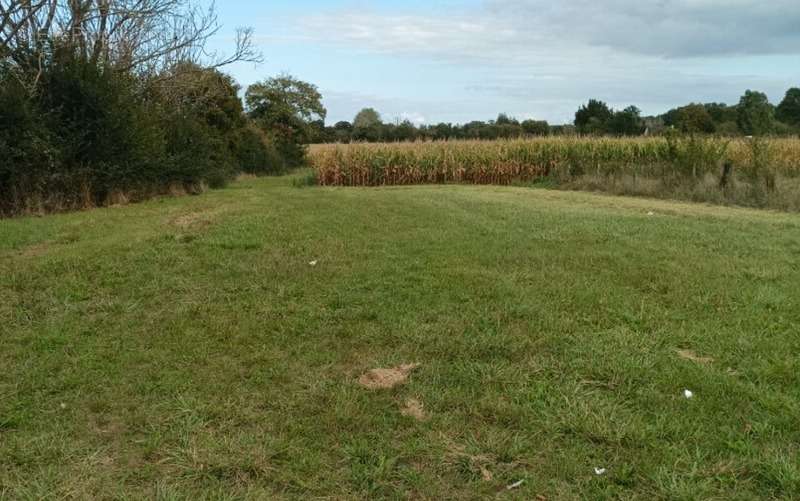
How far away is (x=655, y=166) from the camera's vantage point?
57.8ft

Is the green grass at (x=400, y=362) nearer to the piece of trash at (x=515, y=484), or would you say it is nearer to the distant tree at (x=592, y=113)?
Answer: the piece of trash at (x=515, y=484)

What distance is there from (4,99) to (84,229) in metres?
4.22

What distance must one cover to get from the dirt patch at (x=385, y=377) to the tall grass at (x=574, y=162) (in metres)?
13.0

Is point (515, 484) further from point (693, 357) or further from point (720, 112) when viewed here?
point (720, 112)

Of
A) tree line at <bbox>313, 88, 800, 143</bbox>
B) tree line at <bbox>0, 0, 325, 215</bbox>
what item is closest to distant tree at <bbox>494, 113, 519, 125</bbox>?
tree line at <bbox>313, 88, 800, 143</bbox>

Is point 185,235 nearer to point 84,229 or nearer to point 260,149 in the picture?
point 84,229

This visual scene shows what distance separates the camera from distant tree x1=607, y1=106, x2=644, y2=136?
41.3 m

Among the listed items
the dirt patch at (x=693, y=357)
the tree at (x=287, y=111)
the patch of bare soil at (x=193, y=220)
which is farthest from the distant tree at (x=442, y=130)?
the dirt patch at (x=693, y=357)

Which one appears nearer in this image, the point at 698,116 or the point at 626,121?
the point at 626,121

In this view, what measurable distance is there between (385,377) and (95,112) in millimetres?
11840

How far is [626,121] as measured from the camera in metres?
43.1

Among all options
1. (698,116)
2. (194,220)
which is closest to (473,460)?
(194,220)

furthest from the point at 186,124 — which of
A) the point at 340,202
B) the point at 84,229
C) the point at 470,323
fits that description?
the point at 470,323

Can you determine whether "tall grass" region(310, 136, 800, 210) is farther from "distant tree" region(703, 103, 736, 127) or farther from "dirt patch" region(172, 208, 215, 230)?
"distant tree" region(703, 103, 736, 127)
